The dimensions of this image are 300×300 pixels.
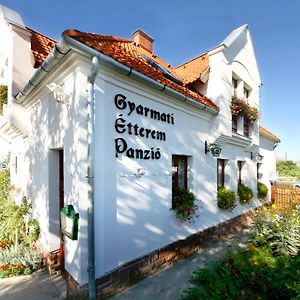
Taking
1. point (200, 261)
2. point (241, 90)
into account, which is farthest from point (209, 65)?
point (200, 261)

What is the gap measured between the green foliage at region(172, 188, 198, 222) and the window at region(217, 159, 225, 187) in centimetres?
229

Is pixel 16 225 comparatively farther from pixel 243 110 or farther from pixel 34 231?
pixel 243 110

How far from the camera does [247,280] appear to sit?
12.6 ft

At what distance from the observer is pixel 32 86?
194 inches

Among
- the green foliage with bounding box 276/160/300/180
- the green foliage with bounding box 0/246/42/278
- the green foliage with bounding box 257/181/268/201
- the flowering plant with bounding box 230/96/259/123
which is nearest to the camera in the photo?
the green foliage with bounding box 0/246/42/278

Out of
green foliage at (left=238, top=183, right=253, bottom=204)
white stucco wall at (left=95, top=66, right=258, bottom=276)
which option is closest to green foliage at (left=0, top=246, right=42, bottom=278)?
white stucco wall at (left=95, top=66, right=258, bottom=276)

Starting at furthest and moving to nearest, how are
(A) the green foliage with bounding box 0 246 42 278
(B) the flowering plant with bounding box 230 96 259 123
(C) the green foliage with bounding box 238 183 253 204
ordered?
(C) the green foliage with bounding box 238 183 253 204 → (B) the flowering plant with bounding box 230 96 259 123 → (A) the green foliage with bounding box 0 246 42 278

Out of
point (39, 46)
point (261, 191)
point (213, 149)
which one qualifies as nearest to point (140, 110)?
point (213, 149)

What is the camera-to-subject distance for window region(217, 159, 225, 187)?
26.3ft

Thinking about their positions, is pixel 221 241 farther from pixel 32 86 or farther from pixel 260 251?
pixel 32 86

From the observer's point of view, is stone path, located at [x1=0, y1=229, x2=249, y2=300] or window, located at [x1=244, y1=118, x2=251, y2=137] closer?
stone path, located at [x1=0, y1=229, x2=249, y2=300]

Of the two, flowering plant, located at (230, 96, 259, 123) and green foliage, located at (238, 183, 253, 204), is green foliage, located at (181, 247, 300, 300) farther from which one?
flowering plant, located at (230, 96, 259, 123)

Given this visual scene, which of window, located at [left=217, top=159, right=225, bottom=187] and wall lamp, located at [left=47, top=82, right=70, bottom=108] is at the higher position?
wall lamp, located at [left=47, top=82, right=70, bottom=108]

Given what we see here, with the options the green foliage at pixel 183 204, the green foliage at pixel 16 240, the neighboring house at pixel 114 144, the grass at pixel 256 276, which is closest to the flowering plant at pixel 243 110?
the neighboring house at pixel 114 144
